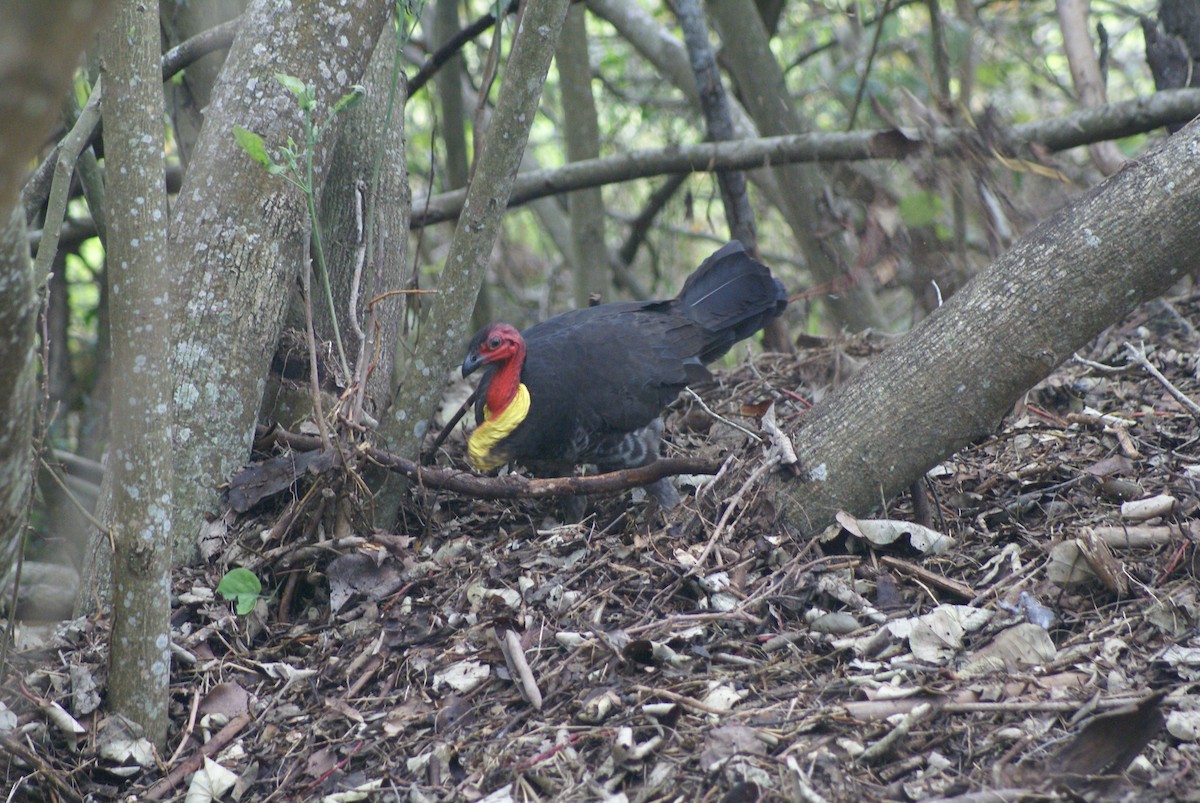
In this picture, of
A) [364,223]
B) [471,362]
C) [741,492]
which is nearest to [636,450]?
→ [471,362]

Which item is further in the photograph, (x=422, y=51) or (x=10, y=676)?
(x=422, y=51)

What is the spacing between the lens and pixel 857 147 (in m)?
4.49

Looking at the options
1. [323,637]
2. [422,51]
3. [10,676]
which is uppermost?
[422,51]

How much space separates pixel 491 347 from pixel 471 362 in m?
0.09

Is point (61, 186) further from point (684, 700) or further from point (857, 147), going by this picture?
point (857, 147)

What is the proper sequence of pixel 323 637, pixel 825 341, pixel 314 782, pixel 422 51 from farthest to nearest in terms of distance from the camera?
pixel 422 51
pixel 825 341
pixel 323 637
pixel 314 782

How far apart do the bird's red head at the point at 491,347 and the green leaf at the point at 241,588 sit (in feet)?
3.88

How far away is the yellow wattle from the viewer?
3.62 m

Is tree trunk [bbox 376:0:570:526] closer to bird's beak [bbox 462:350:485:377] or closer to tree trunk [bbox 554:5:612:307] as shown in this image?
bird's beak [bbox 462:350:485:377]

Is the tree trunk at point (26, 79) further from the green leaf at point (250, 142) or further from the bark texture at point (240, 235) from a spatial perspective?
the bark texture at point (240, 235)

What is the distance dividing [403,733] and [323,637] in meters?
0.51

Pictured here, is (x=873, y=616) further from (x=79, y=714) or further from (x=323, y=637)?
(x=79, y=714)

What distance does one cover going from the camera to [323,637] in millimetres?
2863

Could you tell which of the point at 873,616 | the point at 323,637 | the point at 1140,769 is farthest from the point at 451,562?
the point at 1140,769
